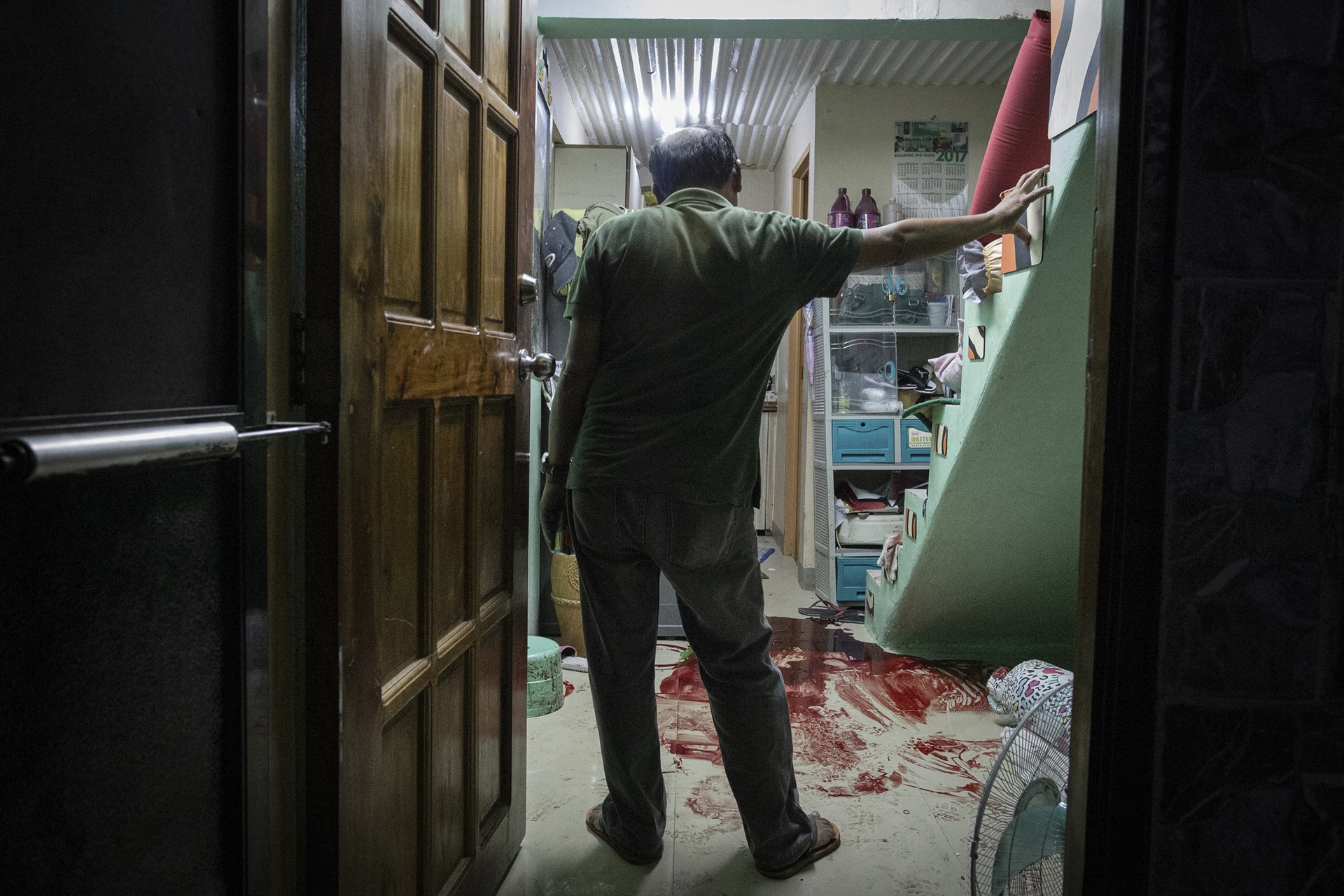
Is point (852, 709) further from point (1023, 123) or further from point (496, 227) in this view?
point (496, 227)

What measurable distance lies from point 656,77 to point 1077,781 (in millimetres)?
4625

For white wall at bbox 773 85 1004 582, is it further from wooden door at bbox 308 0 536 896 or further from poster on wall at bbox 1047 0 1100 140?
wooden door at bbox 308 0 536 896

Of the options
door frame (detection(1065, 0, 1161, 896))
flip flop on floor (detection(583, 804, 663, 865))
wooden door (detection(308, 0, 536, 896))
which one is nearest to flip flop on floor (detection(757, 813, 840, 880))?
flip flop on floor (detection(583, 804, 663, 865))

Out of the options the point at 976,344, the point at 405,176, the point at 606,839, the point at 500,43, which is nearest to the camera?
the point at 405,176

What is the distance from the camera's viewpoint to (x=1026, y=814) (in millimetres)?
1336

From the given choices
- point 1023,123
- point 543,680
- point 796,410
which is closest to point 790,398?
point 796,410

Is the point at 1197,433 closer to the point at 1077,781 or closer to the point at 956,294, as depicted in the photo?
the point at 1077,781

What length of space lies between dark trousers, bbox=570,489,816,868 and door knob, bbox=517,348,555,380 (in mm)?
250

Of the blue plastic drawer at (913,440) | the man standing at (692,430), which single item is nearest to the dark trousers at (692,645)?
the man standing at (692,430)

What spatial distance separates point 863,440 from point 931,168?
4.94ft

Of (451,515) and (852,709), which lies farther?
(852,709)

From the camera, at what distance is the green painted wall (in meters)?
2.25

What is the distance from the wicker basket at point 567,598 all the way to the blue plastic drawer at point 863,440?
4.96 feet

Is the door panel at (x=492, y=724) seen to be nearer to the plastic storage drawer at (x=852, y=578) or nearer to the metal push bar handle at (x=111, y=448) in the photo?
the metal push bar handle at (x=111, y=448)
